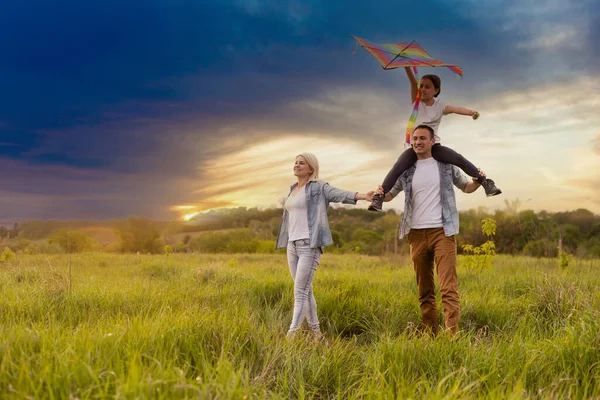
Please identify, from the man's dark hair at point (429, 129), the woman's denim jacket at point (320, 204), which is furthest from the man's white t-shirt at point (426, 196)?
the woman's denim jacket at point (320, 204)

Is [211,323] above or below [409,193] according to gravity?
below

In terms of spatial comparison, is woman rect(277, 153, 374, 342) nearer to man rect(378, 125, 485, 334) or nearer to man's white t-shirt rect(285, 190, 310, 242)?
man's white t-shirt rect(285, 190, 310, 242)

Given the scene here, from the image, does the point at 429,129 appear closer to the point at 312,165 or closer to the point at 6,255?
the point at 312,165

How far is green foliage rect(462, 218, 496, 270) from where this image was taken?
31.7 ft

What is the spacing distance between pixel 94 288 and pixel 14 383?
438 cm

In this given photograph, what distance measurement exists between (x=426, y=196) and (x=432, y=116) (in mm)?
1054

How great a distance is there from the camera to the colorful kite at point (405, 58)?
235 inches

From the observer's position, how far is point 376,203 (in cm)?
576

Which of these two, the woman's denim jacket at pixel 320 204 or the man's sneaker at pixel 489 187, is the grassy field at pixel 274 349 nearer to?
the woman's denim jacket at pixel 320 204

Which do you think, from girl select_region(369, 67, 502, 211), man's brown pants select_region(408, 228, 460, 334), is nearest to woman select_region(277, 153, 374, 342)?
girl select_region(369, 67, 502, 211)

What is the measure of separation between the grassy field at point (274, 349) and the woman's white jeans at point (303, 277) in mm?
327

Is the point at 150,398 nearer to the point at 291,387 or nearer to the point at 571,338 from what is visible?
the point at 291,387

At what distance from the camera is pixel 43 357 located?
3219 mm

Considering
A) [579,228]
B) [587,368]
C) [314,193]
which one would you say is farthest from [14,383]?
[579,228]
